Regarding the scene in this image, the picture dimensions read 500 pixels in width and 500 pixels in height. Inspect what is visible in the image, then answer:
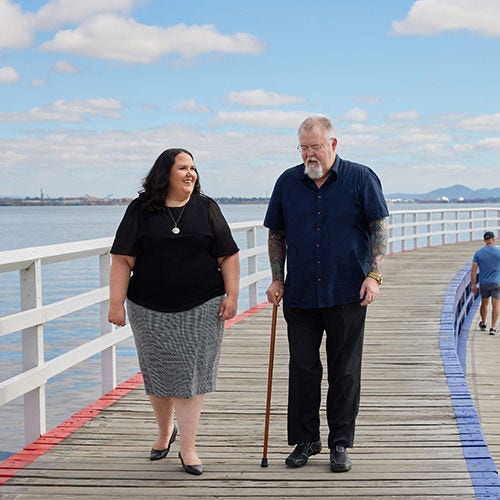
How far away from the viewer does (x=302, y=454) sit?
4523 mm

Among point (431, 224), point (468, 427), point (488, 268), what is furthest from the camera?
point (431, 224)

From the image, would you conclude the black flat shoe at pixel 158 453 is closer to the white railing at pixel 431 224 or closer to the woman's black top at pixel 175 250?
the woman's black top at pixel 175 250

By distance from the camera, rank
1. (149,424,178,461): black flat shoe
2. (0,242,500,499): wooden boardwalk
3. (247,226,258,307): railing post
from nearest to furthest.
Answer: (0,242,500,499): wooden boardwalk, (149,424,178,461): black flat shoe, (247,226,258,307): railing post

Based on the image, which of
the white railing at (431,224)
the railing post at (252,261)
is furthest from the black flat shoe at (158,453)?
the white railing at (431,224)

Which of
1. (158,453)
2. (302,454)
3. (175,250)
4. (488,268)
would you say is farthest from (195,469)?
(488,268)

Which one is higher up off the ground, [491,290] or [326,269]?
[326,269]

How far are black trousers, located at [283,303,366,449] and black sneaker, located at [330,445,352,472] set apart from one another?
0.03m

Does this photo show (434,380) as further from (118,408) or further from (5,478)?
(5,478)

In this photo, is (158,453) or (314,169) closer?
(314,169)

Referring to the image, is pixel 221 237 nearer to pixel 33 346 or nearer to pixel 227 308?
pixel 227 308

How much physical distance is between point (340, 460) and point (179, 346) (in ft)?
3.08

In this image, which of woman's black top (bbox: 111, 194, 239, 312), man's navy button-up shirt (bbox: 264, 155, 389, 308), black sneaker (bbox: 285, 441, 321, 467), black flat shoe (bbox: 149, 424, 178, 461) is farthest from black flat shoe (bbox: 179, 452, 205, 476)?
man's navy button-up shirt (bbox: 264, 155, 389, 308)

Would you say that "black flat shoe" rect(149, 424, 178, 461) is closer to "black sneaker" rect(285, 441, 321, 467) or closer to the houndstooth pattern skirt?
the houndstooth pattern skirt

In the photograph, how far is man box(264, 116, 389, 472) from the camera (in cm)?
435
